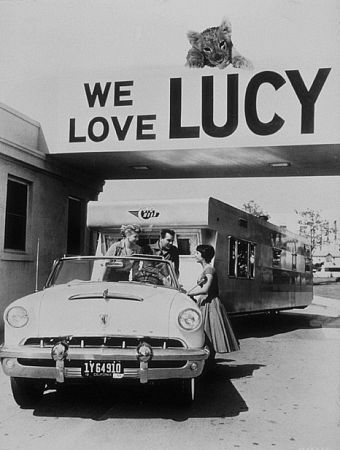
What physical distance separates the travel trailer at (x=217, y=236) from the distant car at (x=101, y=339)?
163 inches

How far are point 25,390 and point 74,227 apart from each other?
32.4ft

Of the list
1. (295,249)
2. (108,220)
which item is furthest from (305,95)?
(295,249)

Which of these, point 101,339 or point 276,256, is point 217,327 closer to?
point 101,339

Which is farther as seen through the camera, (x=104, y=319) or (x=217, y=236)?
(x=217, y=236)

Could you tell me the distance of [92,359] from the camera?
438cm

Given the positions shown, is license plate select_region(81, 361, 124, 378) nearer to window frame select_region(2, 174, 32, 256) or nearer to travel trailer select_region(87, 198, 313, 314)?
travel trailer select_region(87, 198, 313, 314)

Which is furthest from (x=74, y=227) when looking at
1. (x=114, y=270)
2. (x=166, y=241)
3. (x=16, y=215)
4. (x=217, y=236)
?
(x=114, y=270)

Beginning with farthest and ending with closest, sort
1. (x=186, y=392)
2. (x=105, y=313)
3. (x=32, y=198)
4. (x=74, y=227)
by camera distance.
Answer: (x=74, y=227) < (x=32, y=198) < (x=186, y=392) < (x=105, y=313)

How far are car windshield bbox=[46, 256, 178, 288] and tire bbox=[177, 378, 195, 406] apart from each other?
45.8 inches

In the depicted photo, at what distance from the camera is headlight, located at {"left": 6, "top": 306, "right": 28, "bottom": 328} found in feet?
15.5

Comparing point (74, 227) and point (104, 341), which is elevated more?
point (74, 227)

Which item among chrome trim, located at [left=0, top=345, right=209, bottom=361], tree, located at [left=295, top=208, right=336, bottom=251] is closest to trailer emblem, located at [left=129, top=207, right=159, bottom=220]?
chrome trim, located at [left=0, top=345, right=209, bottom=361]

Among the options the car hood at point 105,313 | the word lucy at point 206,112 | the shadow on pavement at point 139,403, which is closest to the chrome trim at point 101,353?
the car hood at point 105,313

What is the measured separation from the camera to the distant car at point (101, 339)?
174 inches
